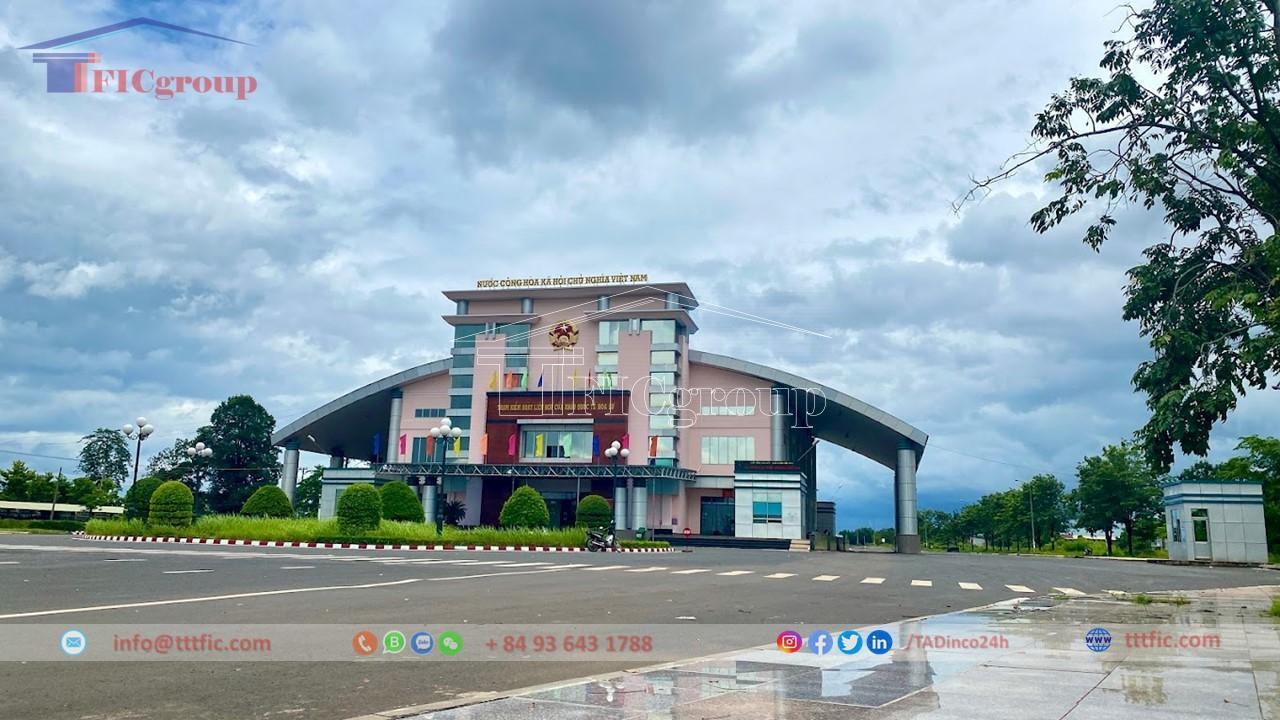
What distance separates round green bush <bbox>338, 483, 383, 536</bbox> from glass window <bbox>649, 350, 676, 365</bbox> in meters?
29.8

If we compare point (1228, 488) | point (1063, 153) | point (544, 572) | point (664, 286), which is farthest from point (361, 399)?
point (1063, 153)

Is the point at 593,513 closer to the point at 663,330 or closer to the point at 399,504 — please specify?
the point at 399,504

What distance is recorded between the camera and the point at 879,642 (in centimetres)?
815

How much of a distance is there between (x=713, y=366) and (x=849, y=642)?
5300 cm

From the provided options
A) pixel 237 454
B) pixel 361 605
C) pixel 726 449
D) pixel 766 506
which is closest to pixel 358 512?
pixel 361 605

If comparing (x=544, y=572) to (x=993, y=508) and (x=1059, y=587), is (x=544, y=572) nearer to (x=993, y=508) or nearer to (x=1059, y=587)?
(x=1059, y=587)

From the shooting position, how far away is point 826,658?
7.03 meters

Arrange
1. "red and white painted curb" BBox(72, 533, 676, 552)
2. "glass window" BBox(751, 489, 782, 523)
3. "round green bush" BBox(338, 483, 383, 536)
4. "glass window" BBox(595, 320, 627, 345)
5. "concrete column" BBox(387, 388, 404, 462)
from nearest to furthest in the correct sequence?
"red and white painted curb" BBox(72, 533, 676, 552)
"round green bush" BBox(338, 483, 383, 536)
"glass window" BBox(751, 489, 782, 523)
"glass window" BBox(595, 320, 627, 345)
"concrete column" BBox(387, 388, 404, 462)

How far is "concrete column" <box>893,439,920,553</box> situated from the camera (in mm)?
58969

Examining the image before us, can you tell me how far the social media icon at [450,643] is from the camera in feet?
25.2

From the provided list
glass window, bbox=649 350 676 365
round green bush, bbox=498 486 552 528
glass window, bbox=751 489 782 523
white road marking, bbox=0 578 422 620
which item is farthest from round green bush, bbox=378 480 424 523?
white road marking, bbox=0 578 422 620

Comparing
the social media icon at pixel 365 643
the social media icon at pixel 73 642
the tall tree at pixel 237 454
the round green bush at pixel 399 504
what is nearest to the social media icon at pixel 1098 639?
the social media icon at pixel 365 643

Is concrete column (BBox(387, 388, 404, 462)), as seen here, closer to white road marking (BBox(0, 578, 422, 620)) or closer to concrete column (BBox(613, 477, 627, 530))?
concrete column (BBox(613, 477, 627, 530))

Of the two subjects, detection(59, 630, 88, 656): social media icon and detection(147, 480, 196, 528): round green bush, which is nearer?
detection(59, 630, 88, 656): social media icon
